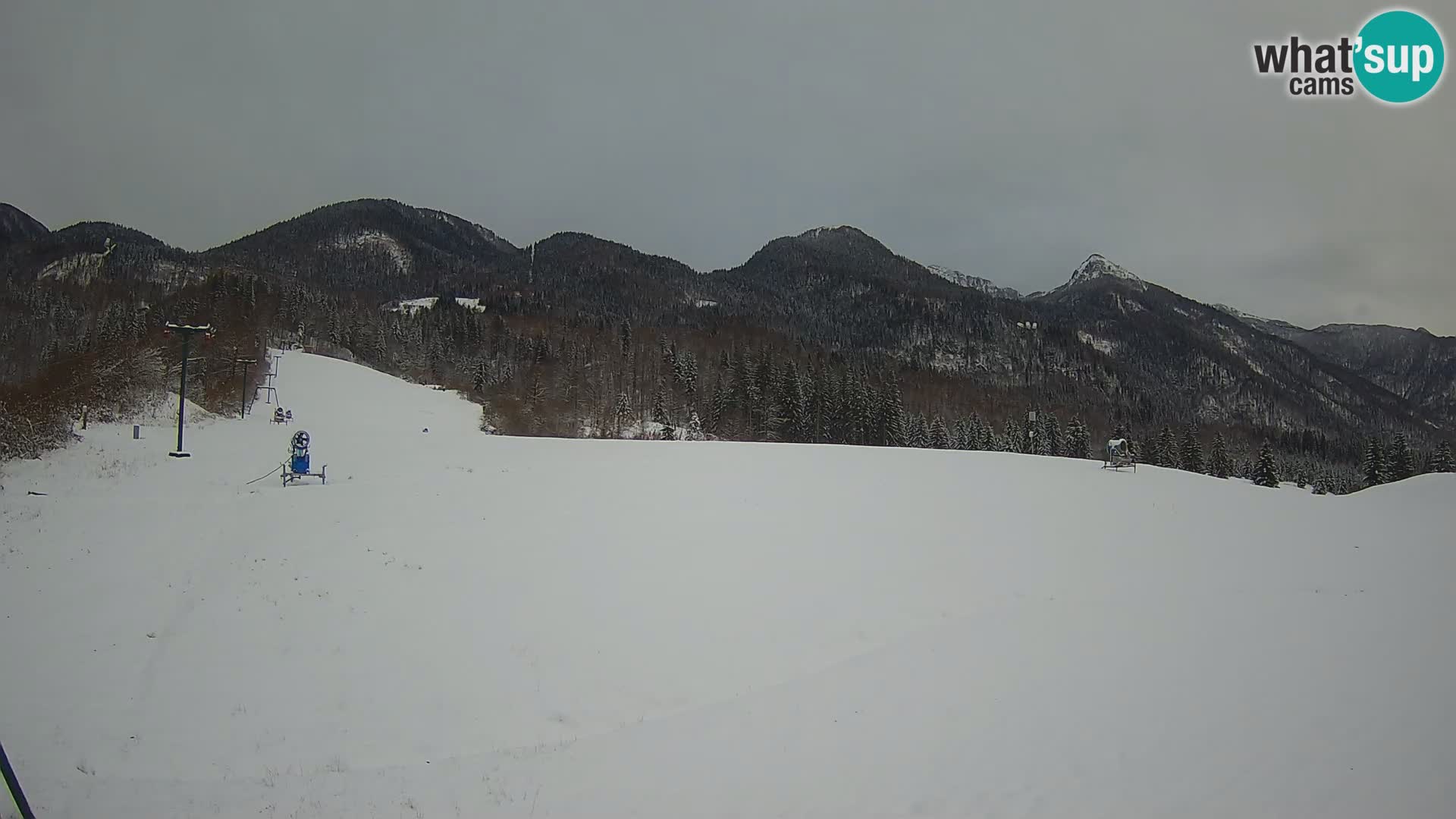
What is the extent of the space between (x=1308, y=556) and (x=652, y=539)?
1531cm

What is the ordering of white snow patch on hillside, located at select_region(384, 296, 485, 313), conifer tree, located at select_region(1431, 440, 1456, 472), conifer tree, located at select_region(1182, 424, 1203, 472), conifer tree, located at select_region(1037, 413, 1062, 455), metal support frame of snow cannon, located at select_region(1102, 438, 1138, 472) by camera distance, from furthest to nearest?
white snow patch on hillside, located at select_region(384, 296, 485, 313) → conifer tree, located at select_region(1037, 413, 1062, 455) → conifer tree, located at select_region(1182, 424, 1203, 472) → conifer tree, located at select_region(1431, 440, 1456, 472) → metal support frame of snow cannon, located at select_region(1102, 438, 1138, 472)

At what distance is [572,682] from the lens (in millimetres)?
9258

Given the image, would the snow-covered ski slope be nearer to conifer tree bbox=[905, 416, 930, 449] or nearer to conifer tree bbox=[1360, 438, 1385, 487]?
conifer tree bbox=[905, 416, 930, 449]

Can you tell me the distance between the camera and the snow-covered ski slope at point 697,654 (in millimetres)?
6926

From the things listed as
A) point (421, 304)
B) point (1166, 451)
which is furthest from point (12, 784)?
point (421, 304)

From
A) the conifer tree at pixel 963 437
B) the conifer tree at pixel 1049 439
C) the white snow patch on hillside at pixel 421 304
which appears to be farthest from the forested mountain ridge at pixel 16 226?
the white snow patch on hillside at pixel 421 304

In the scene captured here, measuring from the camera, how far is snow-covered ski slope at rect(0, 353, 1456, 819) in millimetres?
6926

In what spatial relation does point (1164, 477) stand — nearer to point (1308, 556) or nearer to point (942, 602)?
point (1308, 556)

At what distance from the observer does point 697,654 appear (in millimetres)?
10180

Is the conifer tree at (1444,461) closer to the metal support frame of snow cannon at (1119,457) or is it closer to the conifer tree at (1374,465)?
the conifer tree at (1374,465)

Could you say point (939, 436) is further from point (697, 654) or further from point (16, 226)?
point (16, 226)

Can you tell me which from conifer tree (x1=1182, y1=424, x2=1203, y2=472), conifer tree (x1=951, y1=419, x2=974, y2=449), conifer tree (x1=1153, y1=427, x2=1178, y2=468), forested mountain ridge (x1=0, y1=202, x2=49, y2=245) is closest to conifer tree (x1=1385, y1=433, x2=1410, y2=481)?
conifer tree (x1=1182, y1=424, x2=1203, y2=472)

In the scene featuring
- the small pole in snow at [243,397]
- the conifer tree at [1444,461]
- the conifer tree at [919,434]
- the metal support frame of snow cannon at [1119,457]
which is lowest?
the conifer tree at [1444,461]

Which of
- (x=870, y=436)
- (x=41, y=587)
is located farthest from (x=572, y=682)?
(x=870, y=436)
